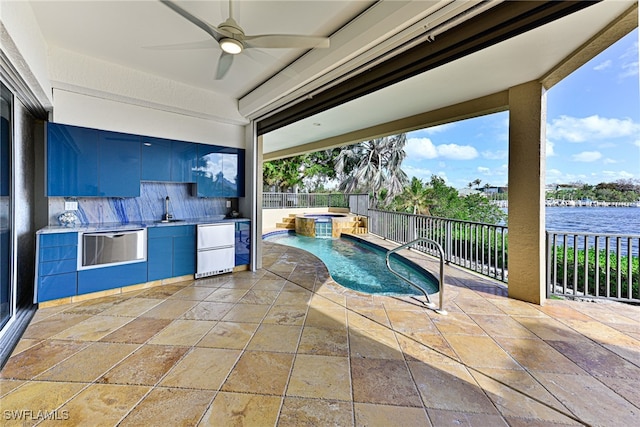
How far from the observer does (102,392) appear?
165 cm

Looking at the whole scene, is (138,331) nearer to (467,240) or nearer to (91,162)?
(91,162)

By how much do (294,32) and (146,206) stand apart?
11.3ft

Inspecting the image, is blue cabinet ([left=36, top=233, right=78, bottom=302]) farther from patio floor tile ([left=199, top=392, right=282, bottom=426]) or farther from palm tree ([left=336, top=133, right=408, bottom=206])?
palm tree ([left=336, top=133, right=408, bottom=206])

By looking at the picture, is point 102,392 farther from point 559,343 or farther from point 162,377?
point 559,343

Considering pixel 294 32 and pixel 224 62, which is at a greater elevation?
pixel 294 32

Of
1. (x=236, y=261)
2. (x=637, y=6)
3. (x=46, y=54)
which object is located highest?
(x=46, y=54)

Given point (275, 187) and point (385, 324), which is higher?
point (275, 187)

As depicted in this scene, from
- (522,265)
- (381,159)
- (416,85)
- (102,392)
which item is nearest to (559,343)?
(522,265)

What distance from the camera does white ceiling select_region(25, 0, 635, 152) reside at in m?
2.15

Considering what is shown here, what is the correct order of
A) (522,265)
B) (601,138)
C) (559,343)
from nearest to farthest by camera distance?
(559,343), (522,265), (601,138)

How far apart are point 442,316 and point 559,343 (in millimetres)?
942

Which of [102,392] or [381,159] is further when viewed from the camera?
[381,159]

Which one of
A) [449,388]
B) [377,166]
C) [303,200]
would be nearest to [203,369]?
[449,388]

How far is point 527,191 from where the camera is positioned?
123 inches
